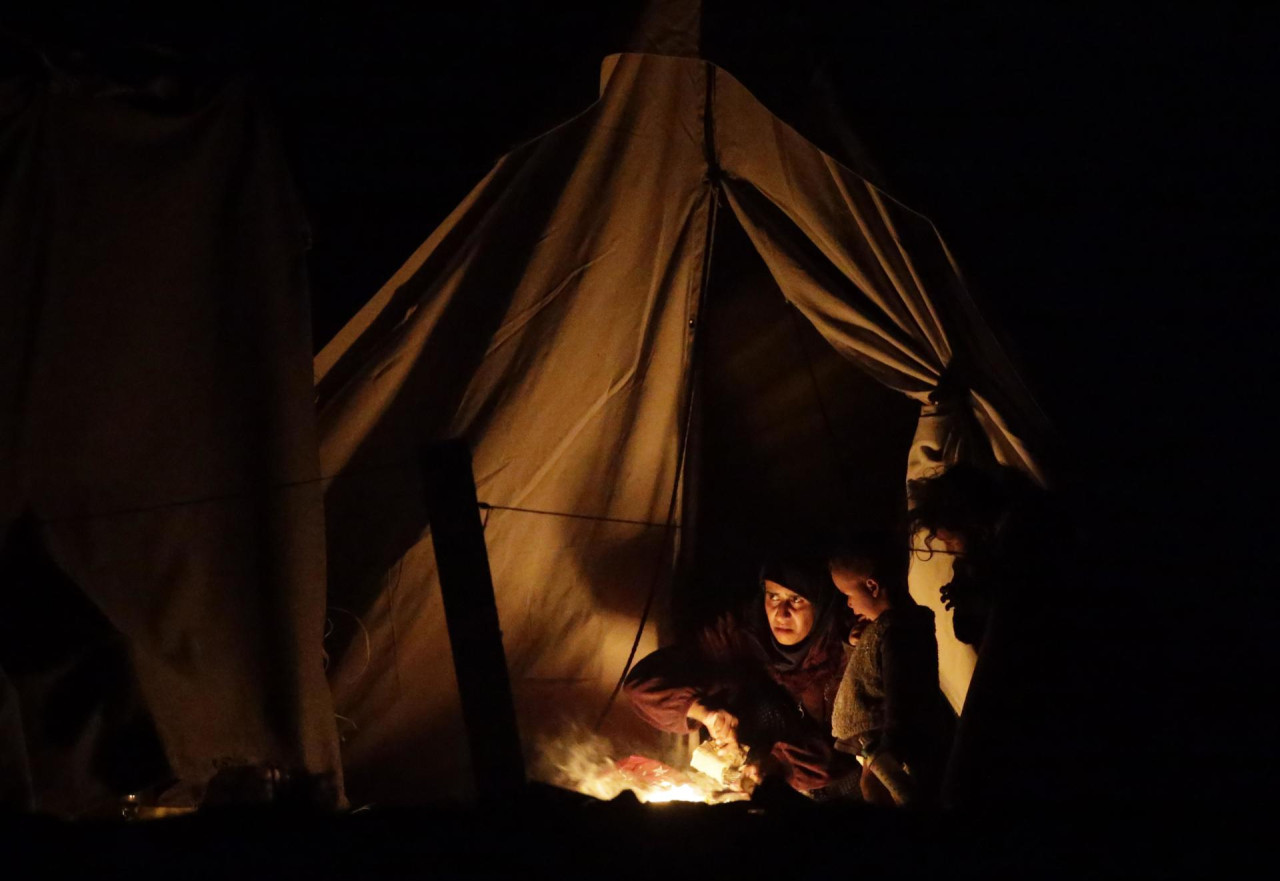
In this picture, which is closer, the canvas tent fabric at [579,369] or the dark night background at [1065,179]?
the dark night background at [1065,179]

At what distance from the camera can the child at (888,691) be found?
9.98 ft

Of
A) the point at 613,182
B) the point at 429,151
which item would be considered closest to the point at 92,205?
the point at 429,151

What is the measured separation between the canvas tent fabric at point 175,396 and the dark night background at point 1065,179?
6.4 inches

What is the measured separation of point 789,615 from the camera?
370cm

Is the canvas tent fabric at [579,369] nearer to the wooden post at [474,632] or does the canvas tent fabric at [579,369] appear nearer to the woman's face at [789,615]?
the woman's face at [789,615]

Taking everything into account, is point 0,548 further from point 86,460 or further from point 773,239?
point 773,239

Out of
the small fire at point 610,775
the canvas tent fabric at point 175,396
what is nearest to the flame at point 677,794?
the small fire at point 610,775

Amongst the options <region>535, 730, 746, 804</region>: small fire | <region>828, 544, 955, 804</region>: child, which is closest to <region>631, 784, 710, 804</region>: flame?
<region>535, 730, 746, 804</region>: small fire

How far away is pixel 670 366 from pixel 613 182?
0.71 m

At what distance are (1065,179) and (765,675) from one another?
66.5 inches

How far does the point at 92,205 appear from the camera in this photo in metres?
2.65

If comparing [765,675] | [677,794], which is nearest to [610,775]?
[677,794]

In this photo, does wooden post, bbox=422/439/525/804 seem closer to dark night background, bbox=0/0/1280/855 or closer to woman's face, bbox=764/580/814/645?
dark night background, bbox=0/0/1280/855

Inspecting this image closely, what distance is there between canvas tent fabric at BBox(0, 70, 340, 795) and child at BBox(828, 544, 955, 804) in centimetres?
138
